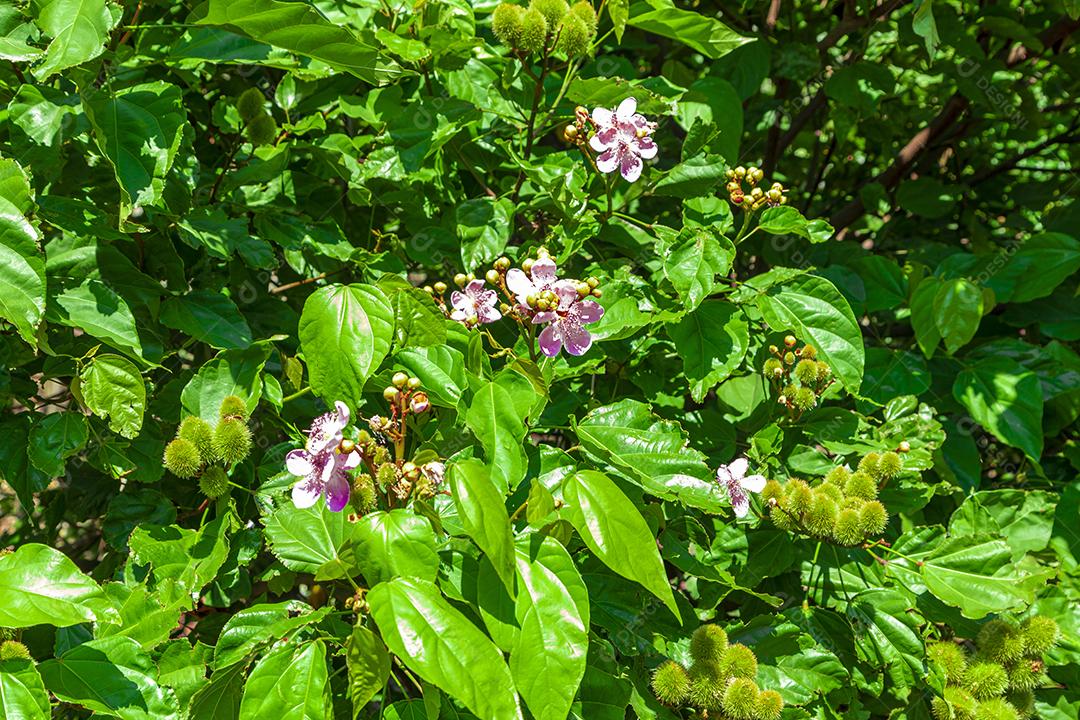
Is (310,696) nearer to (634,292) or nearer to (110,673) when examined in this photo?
(110,673)

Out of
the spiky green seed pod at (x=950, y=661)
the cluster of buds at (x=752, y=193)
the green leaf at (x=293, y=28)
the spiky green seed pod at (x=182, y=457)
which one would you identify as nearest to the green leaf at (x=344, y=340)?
the spiky green seed pod at (x=182, y=457)

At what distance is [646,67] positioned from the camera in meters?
3.58

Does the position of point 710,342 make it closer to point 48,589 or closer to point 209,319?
point 209,319

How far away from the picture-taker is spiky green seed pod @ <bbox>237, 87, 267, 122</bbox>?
82.7 inches

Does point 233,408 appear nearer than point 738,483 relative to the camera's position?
Yes

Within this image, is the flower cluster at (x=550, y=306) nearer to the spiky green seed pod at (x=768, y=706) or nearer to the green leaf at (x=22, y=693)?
the spiky green seed pod at (x=768, y=706)

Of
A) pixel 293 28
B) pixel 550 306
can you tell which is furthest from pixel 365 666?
pixel 293 28

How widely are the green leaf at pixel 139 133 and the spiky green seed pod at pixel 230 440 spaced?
426 mm

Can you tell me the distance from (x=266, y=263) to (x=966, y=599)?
5.46ft

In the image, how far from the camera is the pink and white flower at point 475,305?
5.63ft

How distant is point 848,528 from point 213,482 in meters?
1.23

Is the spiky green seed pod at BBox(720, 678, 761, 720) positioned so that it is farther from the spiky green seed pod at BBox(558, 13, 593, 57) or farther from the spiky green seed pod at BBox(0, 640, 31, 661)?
the spiky green seed pod at BBox(558, 13, 593, 57)

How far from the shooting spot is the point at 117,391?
5.64 feet

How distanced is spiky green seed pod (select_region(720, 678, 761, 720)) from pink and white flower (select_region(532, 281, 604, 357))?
0.69 meters
